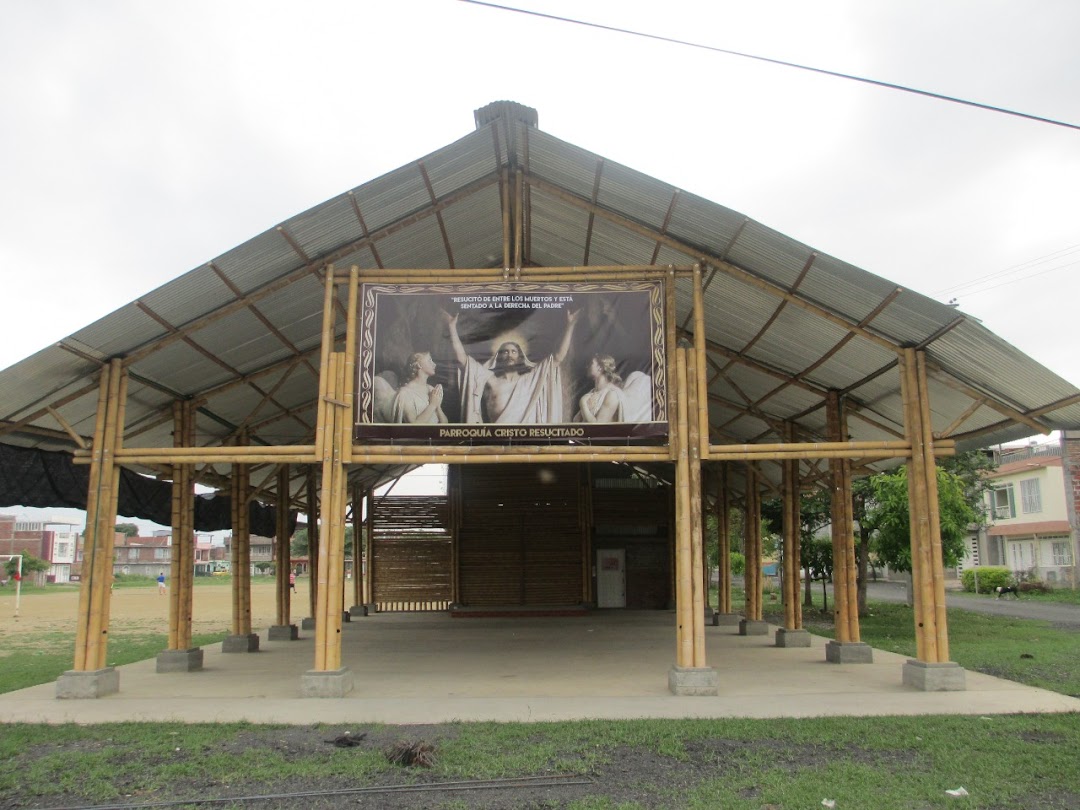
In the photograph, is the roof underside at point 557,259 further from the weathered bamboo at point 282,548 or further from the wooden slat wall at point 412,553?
the wooden slat wall at point 412,553

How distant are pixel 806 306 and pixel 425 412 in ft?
16.7

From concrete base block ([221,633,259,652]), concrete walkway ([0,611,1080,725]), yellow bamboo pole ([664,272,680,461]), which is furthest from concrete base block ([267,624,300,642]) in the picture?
yellow bamboo pole ([664,272,680,461])

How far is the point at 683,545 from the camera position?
34.0ft

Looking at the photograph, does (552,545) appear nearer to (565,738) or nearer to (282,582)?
(282,582)

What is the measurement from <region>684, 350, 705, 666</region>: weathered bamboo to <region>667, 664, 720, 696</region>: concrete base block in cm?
11

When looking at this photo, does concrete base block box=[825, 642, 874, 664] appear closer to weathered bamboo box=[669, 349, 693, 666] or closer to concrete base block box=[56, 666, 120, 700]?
weathered bamboo box=[669, 349, 693, 666]

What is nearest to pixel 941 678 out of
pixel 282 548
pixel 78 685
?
pixel 78 685

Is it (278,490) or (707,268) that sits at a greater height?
(707,268)

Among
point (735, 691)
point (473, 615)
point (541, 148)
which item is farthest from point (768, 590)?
point (541, 148)

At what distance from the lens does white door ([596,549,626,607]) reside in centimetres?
2495

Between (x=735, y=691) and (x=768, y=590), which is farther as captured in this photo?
(x=768, y=590)

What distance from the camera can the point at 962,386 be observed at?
10.7m

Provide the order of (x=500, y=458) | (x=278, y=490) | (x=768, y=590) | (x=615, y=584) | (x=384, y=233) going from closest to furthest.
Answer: (x=500, y=458) < (x=384, y=233) < (x=278, y=490) < (x=615, y=584) < (x=768, y=590)

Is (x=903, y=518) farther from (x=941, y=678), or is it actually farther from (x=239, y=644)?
(x=239, y=644)
